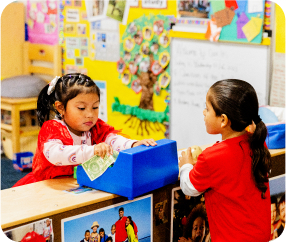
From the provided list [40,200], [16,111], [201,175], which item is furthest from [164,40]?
[40,200]

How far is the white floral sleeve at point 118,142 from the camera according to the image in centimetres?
177

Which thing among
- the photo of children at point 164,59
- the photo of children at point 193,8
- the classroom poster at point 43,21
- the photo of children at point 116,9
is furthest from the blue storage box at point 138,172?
the classroom poster at point 43,21

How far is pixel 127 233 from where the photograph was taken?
5.13 feet

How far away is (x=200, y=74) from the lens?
308 centimetres

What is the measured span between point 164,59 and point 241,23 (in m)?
0.72

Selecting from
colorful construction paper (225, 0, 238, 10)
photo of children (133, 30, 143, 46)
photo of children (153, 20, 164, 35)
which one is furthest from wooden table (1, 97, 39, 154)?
colorful construction paper (225, 0, 238, 10)

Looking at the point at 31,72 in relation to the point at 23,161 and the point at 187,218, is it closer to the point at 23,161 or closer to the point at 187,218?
the point at 23,161

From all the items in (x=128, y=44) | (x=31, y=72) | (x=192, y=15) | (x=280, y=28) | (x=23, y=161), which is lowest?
(x=23, y=161)

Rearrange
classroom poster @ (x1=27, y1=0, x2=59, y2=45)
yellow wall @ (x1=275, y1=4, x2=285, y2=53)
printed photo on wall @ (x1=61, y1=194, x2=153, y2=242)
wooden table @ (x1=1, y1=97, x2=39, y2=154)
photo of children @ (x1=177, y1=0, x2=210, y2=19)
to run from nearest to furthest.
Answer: printed photo on wall @ (x1=61, y1=194, x2=153, y2=242) → yellow wall @ (x1=275, y1=4, x2=285, y2=53) → photo of children @ (x1=177, y1=0, x2=210, y2=19) → wooden table @ (x1=1, y1=97, x2=39, y2=154) → classroom poster @ (x1=27, y1=0, x2=59, y2=45)

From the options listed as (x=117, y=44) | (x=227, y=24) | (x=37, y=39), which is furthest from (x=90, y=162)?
(x=37, y=39)

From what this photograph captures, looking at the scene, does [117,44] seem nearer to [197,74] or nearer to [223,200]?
[197,74]

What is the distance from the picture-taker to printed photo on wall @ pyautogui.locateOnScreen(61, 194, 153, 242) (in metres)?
1.42

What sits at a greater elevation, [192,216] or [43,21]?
[43,21]

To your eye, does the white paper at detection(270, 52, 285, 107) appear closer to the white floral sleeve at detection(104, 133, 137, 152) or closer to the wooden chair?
the white floral sleeve at detection(104, 133, 137, 152)
